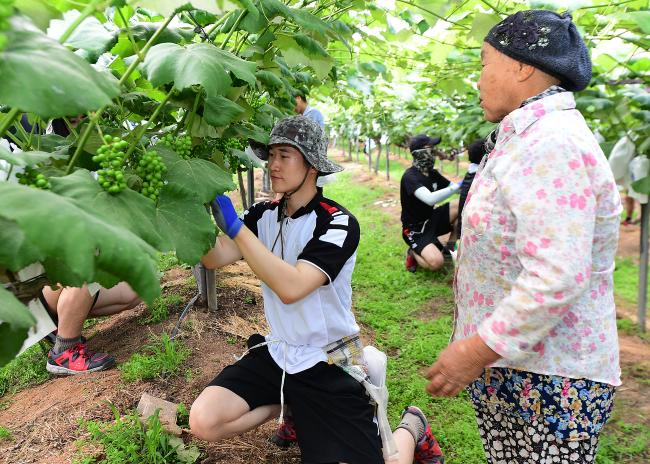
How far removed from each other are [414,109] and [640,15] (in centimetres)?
777

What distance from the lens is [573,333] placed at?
150 centimetres

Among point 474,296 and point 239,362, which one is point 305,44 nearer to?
point 474,296

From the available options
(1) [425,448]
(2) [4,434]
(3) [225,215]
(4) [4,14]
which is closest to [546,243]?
(3) [225,215]

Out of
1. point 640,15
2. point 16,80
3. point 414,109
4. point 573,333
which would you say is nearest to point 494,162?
point 573,333

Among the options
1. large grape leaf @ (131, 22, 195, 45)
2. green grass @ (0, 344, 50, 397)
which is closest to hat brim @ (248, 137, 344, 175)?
large grape leaf @ (131, 22, 195, 45)

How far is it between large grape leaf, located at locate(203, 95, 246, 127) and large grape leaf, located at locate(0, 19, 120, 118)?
65 cm

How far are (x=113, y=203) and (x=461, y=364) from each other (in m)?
1.01

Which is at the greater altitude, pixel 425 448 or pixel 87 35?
pixel 87 35

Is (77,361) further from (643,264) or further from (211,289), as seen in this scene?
(643,264)

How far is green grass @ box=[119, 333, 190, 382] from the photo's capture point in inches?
118

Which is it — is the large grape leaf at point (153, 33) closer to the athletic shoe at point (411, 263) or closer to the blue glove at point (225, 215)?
the blue glove at point (225, 215)

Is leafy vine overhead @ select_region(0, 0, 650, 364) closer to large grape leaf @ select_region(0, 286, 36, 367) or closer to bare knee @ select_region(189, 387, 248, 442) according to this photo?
large grape leaf @ select_region(0, 286, 36, 367)

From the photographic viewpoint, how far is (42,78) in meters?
0.77

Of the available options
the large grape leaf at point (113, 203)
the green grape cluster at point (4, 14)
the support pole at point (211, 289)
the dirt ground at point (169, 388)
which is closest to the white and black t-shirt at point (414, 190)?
the dirt ground at point (169, 388)
